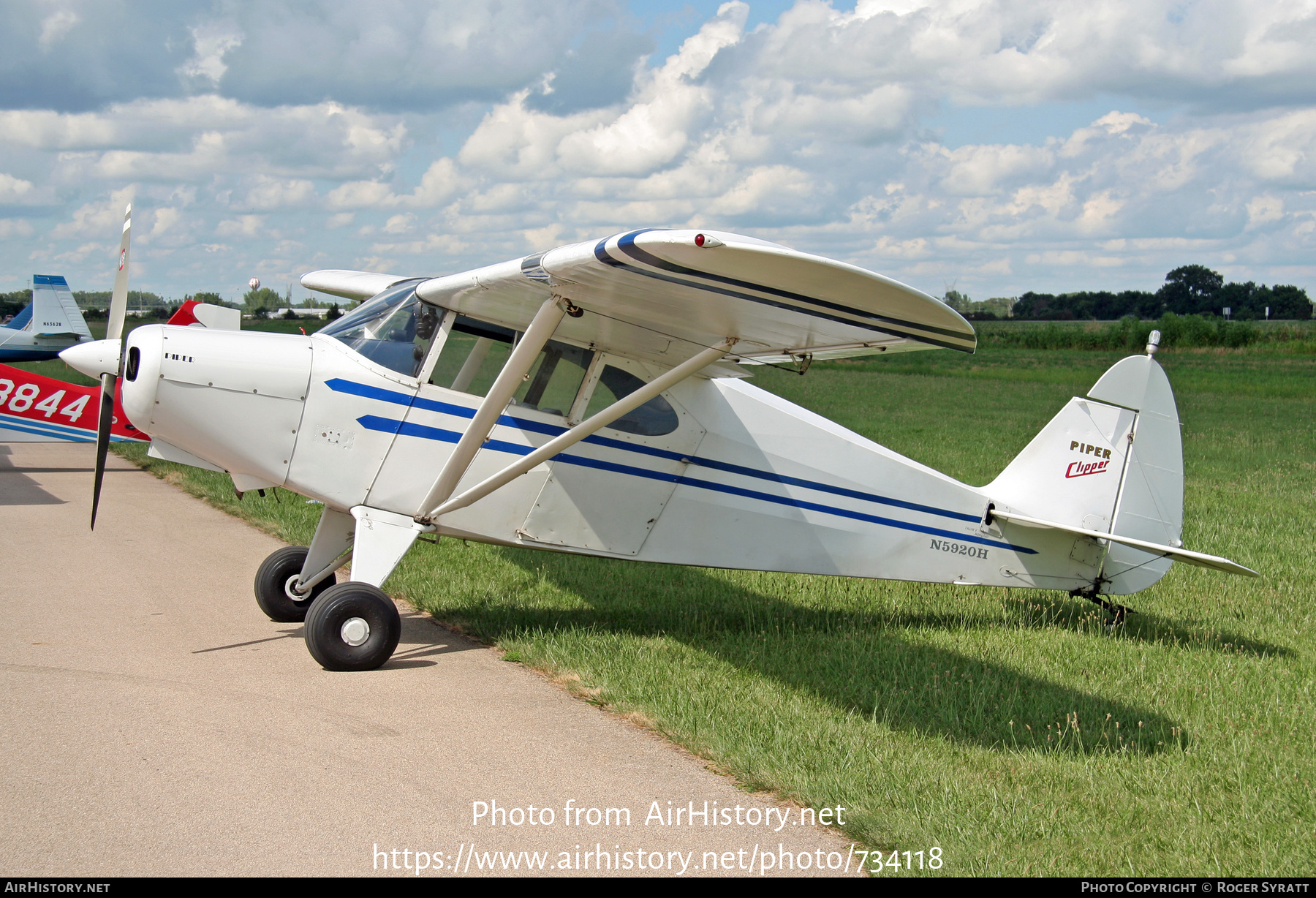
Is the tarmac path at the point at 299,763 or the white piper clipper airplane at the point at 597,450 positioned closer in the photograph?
the tarmac path at the point at 299,763

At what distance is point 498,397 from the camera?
5844 mm

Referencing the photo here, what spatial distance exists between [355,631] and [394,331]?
190 cm

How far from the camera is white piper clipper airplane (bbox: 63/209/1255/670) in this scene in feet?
19.2

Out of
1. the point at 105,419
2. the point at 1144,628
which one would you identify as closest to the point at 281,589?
the point at 105,419

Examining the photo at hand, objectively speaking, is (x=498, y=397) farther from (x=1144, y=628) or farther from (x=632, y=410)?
(x=1144, y=628)

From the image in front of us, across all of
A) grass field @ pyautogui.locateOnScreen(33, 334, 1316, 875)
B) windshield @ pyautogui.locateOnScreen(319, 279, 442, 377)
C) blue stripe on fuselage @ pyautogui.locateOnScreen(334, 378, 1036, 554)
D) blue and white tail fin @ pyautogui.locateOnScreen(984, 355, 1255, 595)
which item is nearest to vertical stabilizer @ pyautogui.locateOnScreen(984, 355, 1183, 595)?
blue and white tail fin @ pyautogui.locateOnScreen(984, 355, 1255, 595)

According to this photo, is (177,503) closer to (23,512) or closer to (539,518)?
(23,512)

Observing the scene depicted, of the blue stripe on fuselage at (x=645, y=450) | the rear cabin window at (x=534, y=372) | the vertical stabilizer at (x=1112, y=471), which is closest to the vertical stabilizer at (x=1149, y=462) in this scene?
the vertical stabilizer at (x=1112, y=471)

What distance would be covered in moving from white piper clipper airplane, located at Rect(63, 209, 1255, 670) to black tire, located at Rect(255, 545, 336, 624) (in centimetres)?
2

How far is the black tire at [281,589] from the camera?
6.99 meters

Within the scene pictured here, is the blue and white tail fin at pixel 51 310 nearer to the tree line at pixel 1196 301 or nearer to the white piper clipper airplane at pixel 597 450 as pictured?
the white piper clipper airplane at pixel 597 450

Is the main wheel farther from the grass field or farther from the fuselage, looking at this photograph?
the grass field

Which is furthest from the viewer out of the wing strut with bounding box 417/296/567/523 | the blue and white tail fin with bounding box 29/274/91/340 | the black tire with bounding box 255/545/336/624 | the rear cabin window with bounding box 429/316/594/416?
the blue and white tail fin with bounding box 29/274/91/340

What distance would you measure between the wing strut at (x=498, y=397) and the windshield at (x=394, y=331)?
21.6 inches
